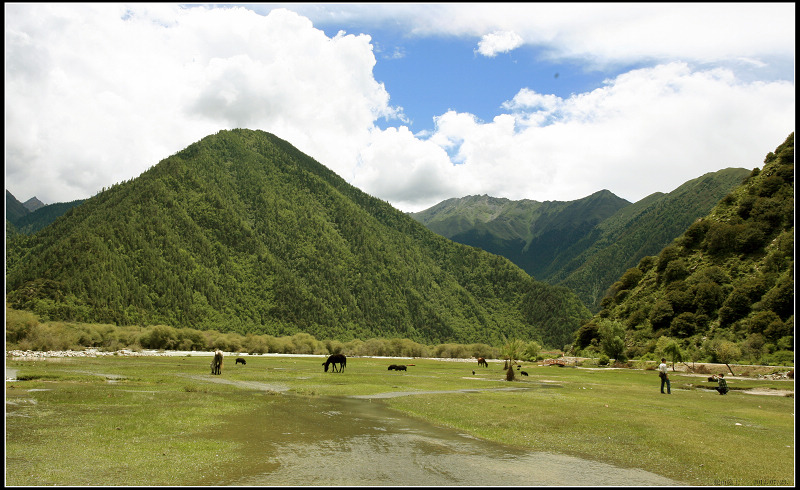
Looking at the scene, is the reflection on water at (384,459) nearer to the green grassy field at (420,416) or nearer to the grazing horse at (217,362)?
the green grassy field at (420,416)

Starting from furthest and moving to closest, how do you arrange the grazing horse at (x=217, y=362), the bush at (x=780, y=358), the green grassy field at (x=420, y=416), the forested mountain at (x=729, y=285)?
1. the forested mountain at (x=729, y=285)
2. the bush at (x=780, y=358)
3. the grazing horse at (x=217, y=362)
4. the green grassy field at (x=420, y=416)

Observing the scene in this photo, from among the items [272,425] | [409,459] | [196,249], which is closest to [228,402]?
[272,425]

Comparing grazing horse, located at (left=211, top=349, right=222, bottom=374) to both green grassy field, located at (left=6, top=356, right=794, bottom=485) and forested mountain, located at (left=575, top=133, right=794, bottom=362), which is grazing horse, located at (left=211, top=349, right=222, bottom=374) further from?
forested mountain, located at (left=575, top=133, right=794, bottom=362)

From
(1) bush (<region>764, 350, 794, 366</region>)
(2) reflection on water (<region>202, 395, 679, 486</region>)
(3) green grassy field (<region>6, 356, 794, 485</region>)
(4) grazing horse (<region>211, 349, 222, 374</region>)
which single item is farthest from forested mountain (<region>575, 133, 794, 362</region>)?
(2) reflection on water (<region>202, 395, 679, 486</region>)

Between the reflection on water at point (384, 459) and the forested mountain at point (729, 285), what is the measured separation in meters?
56.9

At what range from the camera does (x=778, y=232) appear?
272 feet

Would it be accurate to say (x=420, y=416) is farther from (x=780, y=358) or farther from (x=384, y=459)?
(x=780, y=358)

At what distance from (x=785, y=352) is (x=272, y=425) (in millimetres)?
61732

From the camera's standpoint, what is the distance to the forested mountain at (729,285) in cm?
6706

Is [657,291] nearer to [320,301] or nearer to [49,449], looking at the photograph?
[49,449]

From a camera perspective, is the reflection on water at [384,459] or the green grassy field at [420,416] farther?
the green grassy field at [420,416]

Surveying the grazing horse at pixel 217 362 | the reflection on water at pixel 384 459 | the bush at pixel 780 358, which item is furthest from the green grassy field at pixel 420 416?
the bush at pixel 780 358

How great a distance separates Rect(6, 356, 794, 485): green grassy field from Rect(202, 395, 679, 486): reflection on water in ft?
2.84

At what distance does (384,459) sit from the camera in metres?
13.5
